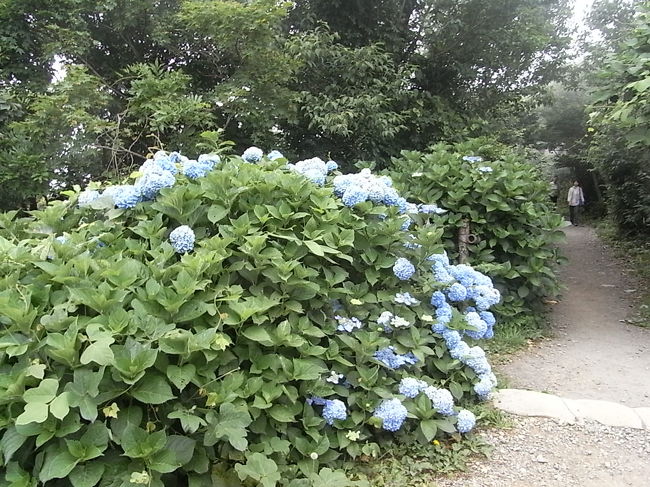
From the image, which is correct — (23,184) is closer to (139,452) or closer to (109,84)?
(109,84)

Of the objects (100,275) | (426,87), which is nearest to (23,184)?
(100,275)

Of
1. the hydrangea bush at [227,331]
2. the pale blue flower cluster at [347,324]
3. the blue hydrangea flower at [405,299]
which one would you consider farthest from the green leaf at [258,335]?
the blue hydrangea flower at [405,299]

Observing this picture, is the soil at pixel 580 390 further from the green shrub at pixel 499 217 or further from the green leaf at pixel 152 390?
the green leaf at pixel 152 390

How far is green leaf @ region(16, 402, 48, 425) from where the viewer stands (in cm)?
139

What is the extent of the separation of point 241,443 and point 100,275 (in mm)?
790

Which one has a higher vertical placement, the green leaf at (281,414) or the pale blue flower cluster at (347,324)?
the pale blue flower cluster at (347,324)

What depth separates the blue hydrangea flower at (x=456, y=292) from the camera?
9.95 ft

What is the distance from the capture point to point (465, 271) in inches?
131

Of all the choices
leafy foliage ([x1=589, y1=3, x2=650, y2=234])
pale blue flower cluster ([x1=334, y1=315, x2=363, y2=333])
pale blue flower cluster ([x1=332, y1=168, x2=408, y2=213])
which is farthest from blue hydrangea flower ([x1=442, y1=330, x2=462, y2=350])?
leafy foliage ([x1=589, y1=3, x2=650, y2=234])

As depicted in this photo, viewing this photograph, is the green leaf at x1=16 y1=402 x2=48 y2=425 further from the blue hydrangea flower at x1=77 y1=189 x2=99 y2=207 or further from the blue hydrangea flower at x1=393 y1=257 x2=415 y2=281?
the blue hydrangea flower at x1=393 y1=257 x2=415 y2=281

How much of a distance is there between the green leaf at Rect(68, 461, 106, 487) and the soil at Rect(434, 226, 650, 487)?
1.45 m

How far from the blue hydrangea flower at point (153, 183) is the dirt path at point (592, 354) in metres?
2.59

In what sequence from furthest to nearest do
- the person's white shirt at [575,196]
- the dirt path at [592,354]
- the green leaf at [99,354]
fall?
the person's white shirt at [575,196], the dirt path at [592,354], the green leaf at [99,354]

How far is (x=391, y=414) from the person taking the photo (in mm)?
2340
